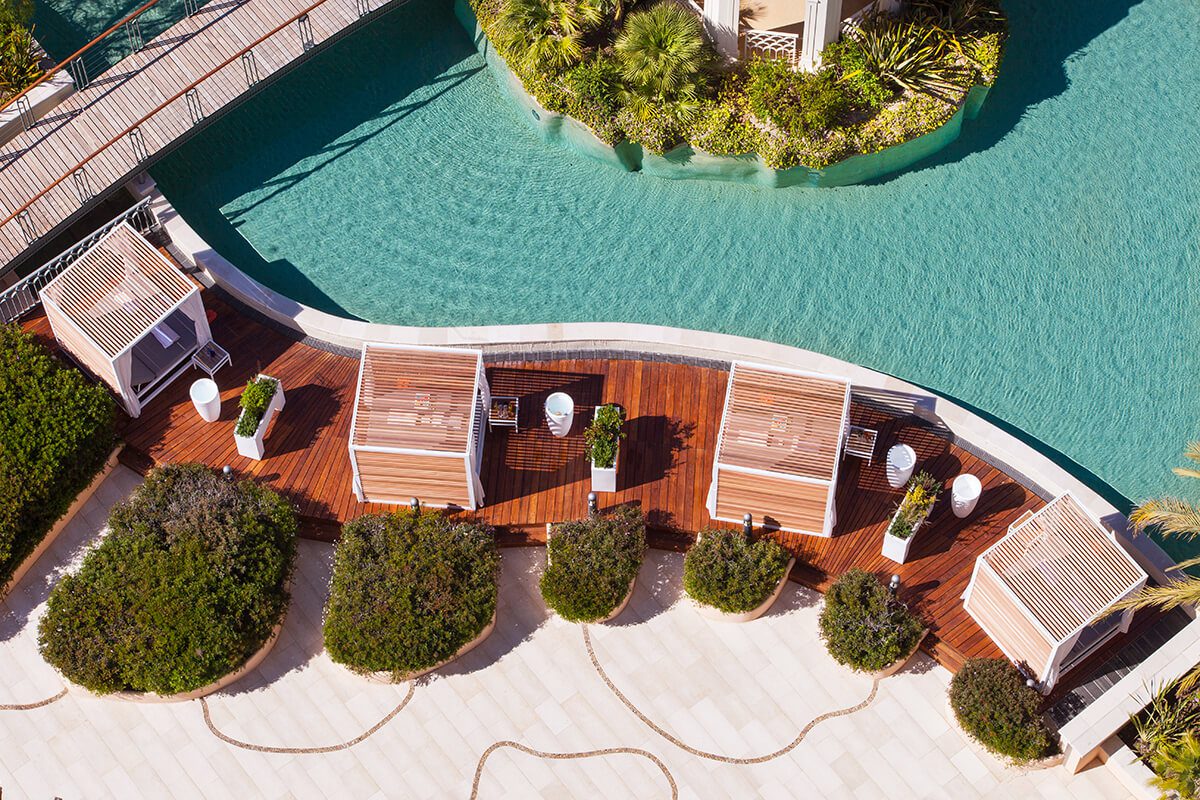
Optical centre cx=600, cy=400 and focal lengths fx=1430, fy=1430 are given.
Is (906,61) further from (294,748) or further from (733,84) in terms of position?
(294,748)

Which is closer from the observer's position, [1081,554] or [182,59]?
[1081,554]

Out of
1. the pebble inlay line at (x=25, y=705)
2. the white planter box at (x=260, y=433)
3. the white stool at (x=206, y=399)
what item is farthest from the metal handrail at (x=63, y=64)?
the pebble inlay line at (x=25, y=705)

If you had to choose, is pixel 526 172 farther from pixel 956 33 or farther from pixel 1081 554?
pixel 1081 554

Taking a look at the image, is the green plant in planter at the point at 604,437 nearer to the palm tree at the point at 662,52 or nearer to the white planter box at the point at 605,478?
the white planter box at the point at 605,478

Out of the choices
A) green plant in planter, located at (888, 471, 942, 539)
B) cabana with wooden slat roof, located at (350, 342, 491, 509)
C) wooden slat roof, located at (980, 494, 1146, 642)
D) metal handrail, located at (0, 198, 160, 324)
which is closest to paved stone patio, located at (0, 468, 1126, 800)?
green plant in planter, located at (888, 471, 942, 539)

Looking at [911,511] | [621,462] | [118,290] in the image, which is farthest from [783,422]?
[118,290]

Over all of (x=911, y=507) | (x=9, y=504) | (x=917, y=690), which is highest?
(x=9, y=504)

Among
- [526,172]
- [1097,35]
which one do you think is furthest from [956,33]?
[526,172]
